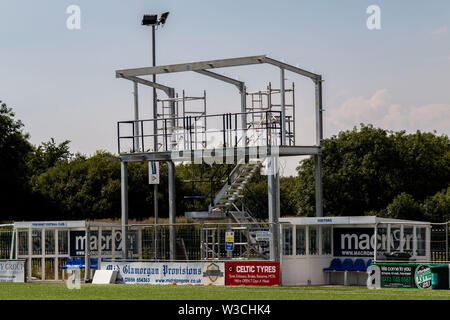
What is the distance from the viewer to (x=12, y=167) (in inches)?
3167

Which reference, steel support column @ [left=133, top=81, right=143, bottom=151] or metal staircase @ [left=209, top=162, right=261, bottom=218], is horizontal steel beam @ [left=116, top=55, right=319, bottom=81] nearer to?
steel support column @ [left=133, top=81, right=143, bottom=151]

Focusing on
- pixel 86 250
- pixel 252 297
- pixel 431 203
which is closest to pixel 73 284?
pixel 86 250

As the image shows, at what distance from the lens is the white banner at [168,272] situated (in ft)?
119

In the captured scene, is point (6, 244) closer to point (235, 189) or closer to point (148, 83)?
point (148, 83)

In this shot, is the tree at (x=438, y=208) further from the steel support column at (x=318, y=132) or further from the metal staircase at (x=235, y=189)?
the metal staircase at (x=235, y=189)

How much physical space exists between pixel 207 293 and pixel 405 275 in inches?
278

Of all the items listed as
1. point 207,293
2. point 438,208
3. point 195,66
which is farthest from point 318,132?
point 438,208

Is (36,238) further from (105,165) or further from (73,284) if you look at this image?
(105,165)

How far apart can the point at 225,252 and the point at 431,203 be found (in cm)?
3517

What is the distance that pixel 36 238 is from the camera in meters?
43.1

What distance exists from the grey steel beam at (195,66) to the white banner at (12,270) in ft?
31.2

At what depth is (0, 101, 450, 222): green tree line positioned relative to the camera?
261 ft

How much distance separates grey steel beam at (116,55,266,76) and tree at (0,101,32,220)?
3778cm

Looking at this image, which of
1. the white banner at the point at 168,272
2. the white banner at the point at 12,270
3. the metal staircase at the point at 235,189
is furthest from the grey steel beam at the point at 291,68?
the white banner at the point at 12,270
